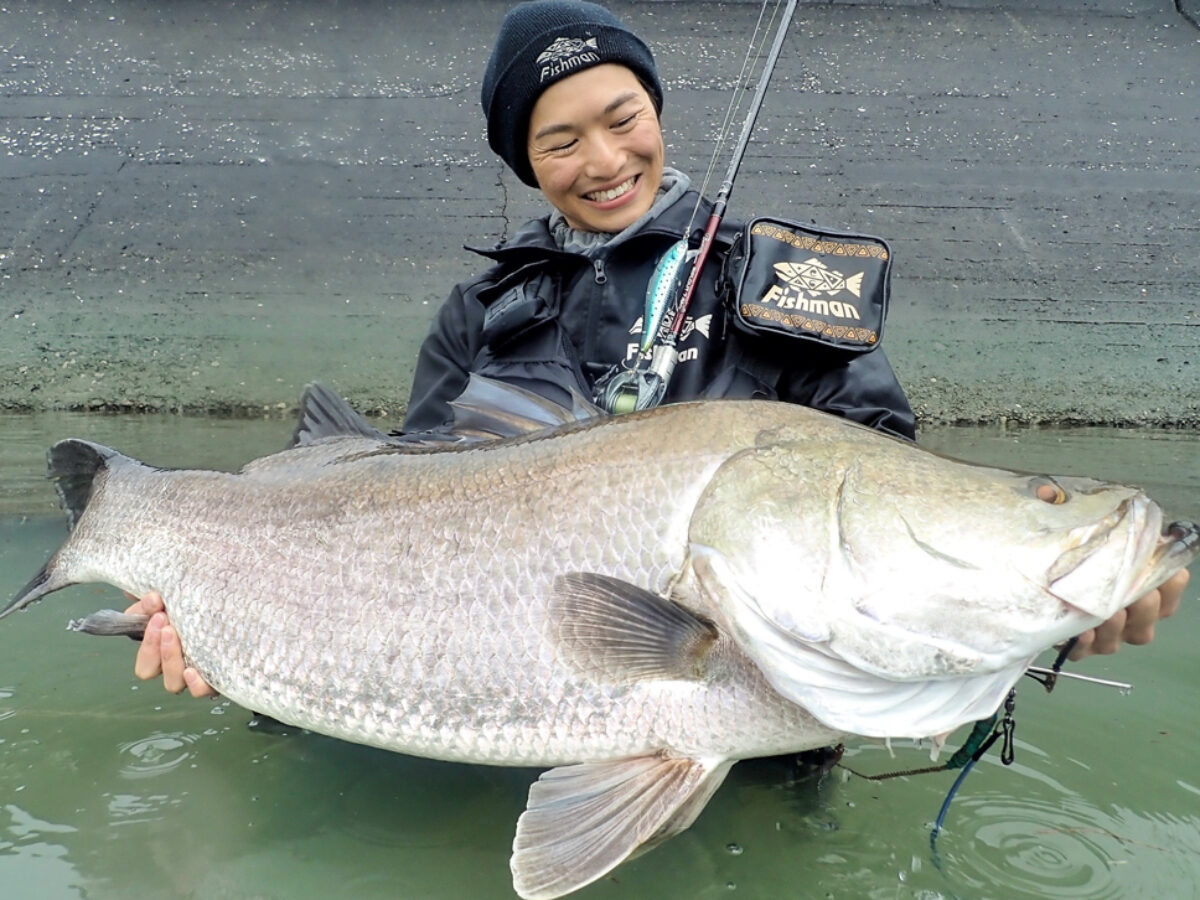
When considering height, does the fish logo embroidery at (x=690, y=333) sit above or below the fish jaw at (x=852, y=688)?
above

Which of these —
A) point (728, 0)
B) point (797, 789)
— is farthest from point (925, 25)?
point (797, 789)

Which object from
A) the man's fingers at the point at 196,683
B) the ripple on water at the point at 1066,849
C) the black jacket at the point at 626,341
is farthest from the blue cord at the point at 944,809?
the man's fingers at the point at 196,683

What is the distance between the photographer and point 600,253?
301cm

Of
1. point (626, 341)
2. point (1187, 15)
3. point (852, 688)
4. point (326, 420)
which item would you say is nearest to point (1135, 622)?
point (852, 688)

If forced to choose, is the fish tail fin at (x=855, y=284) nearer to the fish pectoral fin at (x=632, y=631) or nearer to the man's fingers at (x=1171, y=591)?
the man's fingers at (x=1171, y=591)

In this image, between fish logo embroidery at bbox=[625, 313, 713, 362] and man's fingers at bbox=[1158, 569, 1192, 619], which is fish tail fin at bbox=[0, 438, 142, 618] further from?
man's fingers at bbox=[1158, 569, 1192, 619]

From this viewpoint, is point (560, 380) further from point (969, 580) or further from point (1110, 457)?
point (1110, 457)

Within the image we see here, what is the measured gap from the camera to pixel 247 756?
2.58 metres

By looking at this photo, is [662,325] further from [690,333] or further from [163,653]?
[163,653]

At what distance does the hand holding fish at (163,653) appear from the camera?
249 cm

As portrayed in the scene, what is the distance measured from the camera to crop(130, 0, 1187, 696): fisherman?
2.76m

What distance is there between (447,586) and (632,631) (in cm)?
45

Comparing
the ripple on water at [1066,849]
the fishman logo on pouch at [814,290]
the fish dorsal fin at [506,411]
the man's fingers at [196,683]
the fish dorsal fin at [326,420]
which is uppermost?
the fishman logo on pouch at [814,290]

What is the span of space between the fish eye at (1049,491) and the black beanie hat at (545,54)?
6.07 ft
